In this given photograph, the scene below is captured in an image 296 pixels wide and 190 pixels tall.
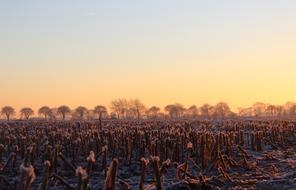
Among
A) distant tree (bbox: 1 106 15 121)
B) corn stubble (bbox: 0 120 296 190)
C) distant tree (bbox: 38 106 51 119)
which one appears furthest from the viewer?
distant tree (bbox: 38 106 51 119)

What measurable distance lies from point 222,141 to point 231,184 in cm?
1057

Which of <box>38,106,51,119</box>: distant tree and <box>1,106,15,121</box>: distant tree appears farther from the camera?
<box>38,106,51,119</box>: distant tree

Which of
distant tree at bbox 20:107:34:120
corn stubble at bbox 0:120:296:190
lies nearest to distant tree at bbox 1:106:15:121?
distant tree at bbox 20:107:34:120

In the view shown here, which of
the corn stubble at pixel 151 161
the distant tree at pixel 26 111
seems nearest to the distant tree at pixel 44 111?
the distant tree at pixel 26 111

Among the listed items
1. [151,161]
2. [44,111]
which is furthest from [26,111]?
[151,161]

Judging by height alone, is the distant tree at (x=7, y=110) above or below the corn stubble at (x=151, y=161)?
above

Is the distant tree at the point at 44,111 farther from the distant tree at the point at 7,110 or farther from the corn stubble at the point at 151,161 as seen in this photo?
the corn stubble at the point at 151,161

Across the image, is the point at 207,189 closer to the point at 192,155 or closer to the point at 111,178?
the point at 111,178

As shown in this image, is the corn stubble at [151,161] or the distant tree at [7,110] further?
the distant tree at [7,110]

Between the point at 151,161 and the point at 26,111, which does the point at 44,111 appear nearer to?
the point at 26,111

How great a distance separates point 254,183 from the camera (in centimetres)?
1680

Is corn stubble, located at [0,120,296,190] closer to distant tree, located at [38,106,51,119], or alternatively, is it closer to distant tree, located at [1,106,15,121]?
distant tree, located at [38,106,51,119]

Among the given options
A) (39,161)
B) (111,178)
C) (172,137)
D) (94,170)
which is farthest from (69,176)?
(111,178)

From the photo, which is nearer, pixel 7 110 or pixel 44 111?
pixel 7 110
